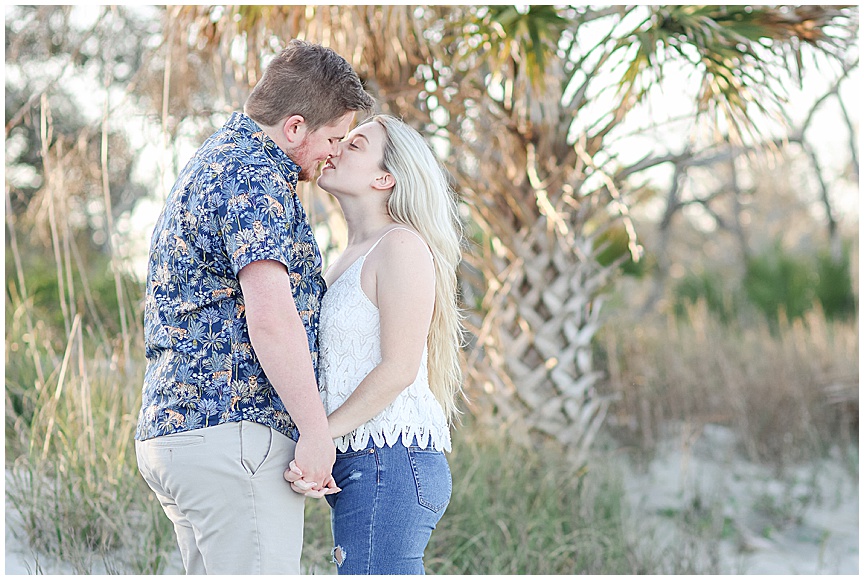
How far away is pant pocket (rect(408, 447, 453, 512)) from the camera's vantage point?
1862 mm

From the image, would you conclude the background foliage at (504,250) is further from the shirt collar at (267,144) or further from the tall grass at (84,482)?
the shirt collar at (267,144)

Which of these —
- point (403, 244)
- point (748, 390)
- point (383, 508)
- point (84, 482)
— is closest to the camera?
point (383, 508)

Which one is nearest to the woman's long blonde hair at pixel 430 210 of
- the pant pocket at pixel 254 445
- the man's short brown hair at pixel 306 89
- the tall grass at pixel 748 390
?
the man's short brown hair at pixel 306 89

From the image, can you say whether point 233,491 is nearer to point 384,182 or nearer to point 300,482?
point 300,482

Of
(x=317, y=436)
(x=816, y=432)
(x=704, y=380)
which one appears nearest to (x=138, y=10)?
(x=704, y=380)

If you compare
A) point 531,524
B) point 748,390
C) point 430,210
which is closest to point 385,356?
point 430,210

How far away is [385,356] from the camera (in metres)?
1.87

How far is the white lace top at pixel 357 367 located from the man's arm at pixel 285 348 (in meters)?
0.17

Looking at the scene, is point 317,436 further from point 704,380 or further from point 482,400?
point 704,380

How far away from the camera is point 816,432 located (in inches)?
253

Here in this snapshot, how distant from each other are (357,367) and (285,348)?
268 millimetres

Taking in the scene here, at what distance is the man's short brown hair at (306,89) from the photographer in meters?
1.82

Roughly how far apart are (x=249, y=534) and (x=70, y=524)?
6.41 feet

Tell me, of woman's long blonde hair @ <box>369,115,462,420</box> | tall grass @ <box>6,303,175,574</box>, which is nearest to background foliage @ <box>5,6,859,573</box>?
tall grass @ <box>6,303,175,574</box>
